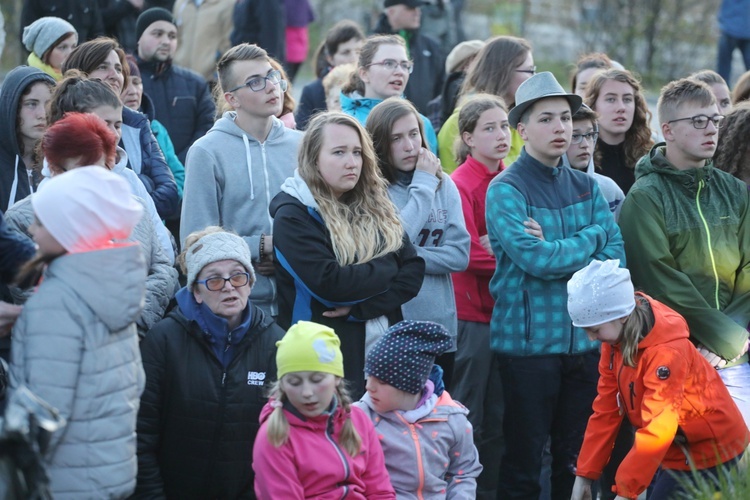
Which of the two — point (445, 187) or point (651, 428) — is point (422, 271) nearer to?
point (445, 187)

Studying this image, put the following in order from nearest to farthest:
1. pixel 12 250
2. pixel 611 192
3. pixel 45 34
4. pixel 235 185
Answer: pixel 12 250 < pixel 235 185 < pixel 611 192 < pixel 45 34

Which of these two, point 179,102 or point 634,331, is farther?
point 179,102

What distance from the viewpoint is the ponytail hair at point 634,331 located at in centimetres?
509

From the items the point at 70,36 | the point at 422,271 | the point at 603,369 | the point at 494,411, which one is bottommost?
the point at 494,411

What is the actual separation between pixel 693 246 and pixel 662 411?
4.37 ft

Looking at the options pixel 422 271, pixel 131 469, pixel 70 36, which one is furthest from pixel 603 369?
pixel 70 36

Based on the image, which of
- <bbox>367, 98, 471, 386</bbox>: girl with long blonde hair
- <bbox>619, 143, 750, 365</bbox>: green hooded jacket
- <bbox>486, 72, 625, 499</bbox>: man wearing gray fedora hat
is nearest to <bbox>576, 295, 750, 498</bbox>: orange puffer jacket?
<bbox>486, 72, 625, 499</bbox>: man wearing gray fedora hat

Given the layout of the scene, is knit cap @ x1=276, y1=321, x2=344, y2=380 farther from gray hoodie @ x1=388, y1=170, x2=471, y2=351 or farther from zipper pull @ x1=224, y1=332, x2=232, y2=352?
gray hoodie @ x1=388, y1=170, x2=471, y2=351

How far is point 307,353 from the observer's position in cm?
447

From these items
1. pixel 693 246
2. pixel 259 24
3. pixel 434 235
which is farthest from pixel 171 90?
pixel 693 246

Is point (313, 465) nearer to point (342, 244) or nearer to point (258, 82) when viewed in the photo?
point (342, 244)

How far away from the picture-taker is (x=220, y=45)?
35.6 ft

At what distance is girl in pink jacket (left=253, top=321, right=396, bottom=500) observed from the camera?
4480 millimetres

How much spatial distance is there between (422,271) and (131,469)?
2.04 metres
